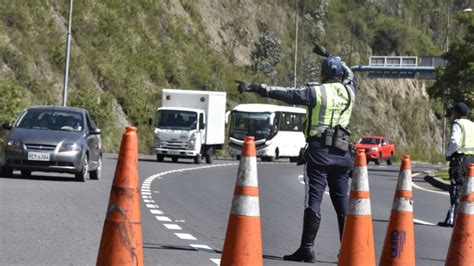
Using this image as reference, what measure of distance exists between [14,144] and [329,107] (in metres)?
14.0

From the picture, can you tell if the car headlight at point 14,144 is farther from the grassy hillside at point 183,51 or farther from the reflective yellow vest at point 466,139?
the grassy hillside at point 183,51

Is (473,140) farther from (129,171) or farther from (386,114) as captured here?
(386,114)

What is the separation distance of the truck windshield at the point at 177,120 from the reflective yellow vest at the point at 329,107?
3613 centimetres

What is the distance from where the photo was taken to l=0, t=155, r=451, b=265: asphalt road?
1195 centimetres

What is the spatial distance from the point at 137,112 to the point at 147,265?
5359 cm

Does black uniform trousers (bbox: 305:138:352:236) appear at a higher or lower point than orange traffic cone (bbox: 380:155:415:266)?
higher

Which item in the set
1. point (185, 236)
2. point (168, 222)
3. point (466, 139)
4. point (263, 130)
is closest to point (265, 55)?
point (263, 130)

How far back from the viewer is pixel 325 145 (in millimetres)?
11539

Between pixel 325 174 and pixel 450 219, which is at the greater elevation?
pixel 325 174

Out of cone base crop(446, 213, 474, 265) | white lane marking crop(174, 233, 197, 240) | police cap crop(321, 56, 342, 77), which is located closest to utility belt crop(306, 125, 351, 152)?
police cap crop(321, 56, 342, 77)

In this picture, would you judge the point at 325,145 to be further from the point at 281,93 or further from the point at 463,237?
the point at 463,237

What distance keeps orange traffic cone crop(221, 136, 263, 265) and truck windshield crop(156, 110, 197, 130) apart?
128 ft

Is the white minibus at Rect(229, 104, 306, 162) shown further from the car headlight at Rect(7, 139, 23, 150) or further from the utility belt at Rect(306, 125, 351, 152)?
the utility belt at Rect(306, 125, 351, 152)

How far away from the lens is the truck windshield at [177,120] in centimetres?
4778
